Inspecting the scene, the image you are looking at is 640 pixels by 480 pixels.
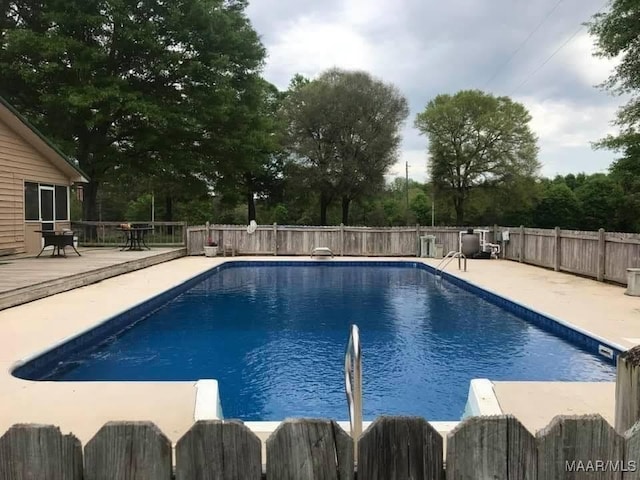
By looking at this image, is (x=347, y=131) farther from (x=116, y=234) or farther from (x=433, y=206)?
(x=116, y=234)

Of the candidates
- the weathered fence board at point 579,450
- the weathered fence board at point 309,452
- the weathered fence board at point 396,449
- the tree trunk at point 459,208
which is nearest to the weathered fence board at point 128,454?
the weathered fence board at point 309,452

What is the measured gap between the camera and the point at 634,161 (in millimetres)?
18422

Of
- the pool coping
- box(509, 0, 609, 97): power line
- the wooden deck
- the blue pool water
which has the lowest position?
the blue pool water

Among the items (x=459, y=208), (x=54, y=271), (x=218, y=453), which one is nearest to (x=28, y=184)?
(x=54, y=271)

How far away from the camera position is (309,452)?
122 centimetres

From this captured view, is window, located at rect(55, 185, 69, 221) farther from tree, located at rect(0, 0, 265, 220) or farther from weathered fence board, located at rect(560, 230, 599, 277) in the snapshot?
weathered fence board, located at rect(560, 230, 599, 277)

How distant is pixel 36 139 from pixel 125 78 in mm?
6625

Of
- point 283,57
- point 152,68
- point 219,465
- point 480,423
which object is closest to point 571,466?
point 480,423

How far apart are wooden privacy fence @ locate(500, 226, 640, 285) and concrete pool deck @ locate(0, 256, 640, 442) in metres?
0.44

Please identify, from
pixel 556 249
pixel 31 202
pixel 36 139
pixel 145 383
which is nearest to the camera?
pixel 145 383

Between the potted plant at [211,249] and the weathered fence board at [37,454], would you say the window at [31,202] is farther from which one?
the weathered fence board at [37,454]

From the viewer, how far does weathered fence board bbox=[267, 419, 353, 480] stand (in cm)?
122

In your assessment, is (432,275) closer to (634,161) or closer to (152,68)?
(634,161)

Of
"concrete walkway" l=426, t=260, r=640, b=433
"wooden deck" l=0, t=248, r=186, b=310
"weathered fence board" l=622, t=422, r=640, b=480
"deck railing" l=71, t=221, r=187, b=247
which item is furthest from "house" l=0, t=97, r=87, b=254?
"weathered fence board" l=622, t=422, r=640, b=480
